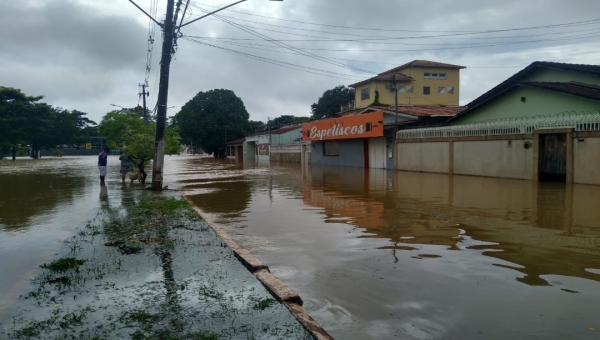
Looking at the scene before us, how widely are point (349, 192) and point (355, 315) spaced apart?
11823mm

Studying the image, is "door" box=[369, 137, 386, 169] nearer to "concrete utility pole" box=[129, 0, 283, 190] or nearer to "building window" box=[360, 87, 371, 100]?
"concrete utility pole" box=[129, 0, 283, 190]

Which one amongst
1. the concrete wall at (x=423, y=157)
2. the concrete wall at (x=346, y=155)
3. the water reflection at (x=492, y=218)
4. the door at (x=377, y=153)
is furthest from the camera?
the concrete wall at (x=346, y=155)

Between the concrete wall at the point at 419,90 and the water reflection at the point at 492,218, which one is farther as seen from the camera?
the concrete wall at the point at 419,90

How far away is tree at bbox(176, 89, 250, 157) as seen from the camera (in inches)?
2731

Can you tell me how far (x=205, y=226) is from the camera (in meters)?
9.18

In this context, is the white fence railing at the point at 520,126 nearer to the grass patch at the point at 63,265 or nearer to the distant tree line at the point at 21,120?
the grass patch at the point at 63,265

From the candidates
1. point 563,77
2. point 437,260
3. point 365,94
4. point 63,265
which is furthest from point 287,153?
point 63,265

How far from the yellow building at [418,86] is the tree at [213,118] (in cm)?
2498

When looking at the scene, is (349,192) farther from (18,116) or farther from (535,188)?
(18,116)

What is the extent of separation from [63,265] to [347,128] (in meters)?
27.7

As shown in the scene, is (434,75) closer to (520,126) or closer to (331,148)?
(331,148)

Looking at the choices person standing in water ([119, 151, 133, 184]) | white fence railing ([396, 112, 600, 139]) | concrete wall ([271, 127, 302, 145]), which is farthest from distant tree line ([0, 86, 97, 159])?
white fence railing ([396, 112, 600, 139])

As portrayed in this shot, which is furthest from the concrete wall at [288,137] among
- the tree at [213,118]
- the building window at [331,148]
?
the tree at [213,118]

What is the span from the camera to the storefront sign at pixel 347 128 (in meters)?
A: 28.7
